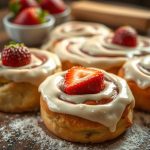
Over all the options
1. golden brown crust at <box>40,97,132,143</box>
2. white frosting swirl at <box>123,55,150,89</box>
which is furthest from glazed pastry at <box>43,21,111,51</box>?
golden brown crust at <box>40,97,132,143</box>

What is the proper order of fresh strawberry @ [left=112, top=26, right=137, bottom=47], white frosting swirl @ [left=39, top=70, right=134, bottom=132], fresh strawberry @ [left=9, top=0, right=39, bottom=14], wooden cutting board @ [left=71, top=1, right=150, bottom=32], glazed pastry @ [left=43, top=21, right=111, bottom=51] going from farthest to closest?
1. wooden cutting board @ [left=71, top=1, right=150, bottom=32]
2. fresh strawberry @ [left=9, top=0, right=39, bottom=14]
3. glazed pastry @ [left=43, top=21, right=111, bottom=51]
4. fresh strawberry @ [left=112, top=26, right=137, bottom=47]
5. white frosting swirl @ [left=39, top=70, right=134, bottom=132]

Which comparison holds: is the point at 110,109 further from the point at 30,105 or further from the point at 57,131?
the point at 30,105

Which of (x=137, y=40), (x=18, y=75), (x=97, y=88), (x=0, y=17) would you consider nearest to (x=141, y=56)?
(x=137, y=40)

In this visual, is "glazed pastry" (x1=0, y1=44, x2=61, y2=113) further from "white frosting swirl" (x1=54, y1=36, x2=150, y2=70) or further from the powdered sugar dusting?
"white frosting swirl" (x1=54, y1=36, x2=150, y2=70)

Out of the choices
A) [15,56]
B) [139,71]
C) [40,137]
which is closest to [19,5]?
[15,56]

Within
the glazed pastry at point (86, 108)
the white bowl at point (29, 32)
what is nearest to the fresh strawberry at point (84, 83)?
the glazed pastry at point (86, 108)

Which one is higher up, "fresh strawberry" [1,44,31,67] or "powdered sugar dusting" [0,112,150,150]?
"fresh strawberry" [1,44,31,67]

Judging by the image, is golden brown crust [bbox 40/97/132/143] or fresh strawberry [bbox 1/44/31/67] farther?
fresh strawberry [bbox 1/44/31/67]

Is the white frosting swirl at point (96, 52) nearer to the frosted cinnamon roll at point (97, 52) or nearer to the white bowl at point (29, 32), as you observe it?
the frosted cinnamon roll at point (97, 52)
